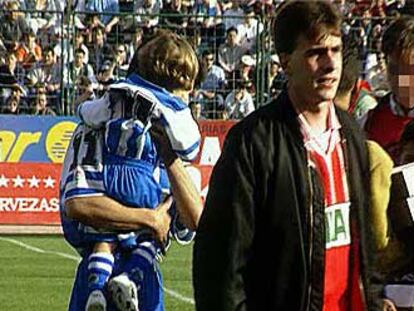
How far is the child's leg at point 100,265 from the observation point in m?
6.68

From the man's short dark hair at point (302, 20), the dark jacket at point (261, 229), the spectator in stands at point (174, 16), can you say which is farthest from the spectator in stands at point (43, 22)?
the dark jacket at point (261, 229)

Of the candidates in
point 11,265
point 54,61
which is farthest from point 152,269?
point 54,61

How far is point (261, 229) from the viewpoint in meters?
5.05

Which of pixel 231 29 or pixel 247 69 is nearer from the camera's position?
pixel 231 29

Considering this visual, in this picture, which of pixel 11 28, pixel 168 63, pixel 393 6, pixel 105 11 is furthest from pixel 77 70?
pixel 168 63

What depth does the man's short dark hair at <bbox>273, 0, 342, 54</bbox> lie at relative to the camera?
5137 millimetres

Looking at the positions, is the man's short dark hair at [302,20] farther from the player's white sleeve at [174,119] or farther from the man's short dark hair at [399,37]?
the player's white sleeve at [174,119]

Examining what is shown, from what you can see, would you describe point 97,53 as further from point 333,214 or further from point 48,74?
point 333,214

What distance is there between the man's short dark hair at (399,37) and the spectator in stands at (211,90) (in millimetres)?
19053

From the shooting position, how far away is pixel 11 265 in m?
18.3

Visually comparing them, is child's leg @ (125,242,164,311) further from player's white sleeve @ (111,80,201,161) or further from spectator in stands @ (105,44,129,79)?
spectator in stands @ (105,44,129,79)

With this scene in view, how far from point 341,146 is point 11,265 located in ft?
44.0

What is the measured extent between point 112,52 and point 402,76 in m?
20.2

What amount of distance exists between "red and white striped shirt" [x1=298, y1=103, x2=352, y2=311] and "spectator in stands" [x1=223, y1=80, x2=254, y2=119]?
20.5 metres
